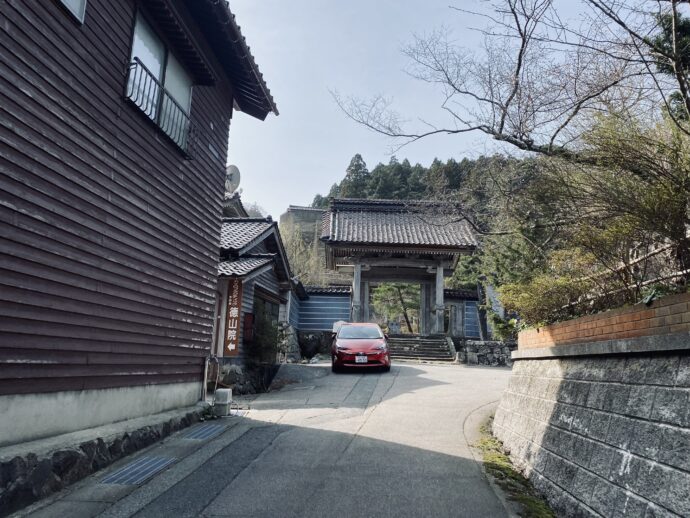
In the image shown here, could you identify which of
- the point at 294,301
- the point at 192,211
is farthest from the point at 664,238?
the point at 294,301

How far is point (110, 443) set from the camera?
539cm

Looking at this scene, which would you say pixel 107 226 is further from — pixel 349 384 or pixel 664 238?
pixel 349 384

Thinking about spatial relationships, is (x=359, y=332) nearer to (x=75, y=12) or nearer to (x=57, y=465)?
(x=57, y=465)

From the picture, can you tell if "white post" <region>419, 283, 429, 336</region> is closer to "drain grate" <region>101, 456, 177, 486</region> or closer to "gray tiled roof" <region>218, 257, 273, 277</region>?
"gray tiled roof" <region>218, 257, 273, 277</region>

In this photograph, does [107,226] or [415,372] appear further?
[415,372]

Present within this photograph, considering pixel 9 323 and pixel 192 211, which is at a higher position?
pixel 192 211

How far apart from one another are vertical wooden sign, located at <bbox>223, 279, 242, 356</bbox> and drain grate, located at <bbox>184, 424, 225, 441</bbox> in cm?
493

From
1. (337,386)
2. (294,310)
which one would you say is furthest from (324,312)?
(337,386)

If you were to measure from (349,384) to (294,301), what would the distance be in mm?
11266

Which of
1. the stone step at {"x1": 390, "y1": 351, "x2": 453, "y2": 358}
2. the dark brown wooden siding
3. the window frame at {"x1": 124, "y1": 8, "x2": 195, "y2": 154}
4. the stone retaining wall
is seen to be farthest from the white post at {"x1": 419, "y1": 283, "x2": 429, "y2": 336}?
the stone retaining wall

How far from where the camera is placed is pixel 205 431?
7.34 m

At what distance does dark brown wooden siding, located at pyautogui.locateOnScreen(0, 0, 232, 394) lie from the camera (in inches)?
173

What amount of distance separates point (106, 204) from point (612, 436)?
5.71 metres

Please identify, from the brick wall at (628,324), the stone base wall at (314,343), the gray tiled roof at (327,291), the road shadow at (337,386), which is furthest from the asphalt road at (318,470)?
the gray tiled roof at (327,291)
